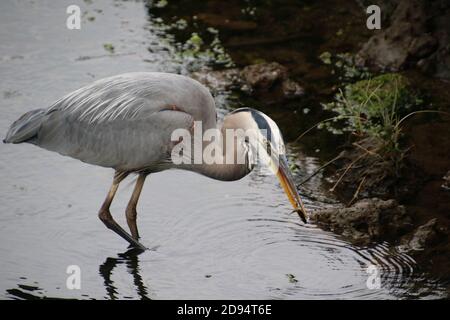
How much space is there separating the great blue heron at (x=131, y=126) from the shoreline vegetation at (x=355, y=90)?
1.43m

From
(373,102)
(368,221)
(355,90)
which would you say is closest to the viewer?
(368,221)

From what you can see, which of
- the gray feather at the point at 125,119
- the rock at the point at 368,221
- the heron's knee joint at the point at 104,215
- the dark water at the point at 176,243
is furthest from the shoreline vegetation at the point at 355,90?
the heron's knee joint at the point at 104,215

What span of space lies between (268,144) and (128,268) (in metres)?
1.73

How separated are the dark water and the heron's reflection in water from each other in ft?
0.04

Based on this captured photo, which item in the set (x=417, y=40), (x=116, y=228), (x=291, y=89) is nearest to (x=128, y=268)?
(x=116, y=228)

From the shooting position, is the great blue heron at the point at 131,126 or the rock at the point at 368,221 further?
the rock at the point at 368,221

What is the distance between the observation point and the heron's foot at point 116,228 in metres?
8.44

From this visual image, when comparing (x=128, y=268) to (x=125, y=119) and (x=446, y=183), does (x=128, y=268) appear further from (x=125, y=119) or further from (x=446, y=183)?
(x=446, y=183)

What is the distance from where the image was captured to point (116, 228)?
8.47 m

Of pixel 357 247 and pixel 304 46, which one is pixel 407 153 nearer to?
pixel 357 247

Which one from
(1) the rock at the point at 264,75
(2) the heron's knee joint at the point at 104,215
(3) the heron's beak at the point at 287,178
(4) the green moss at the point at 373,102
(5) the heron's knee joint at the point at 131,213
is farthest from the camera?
Answer: (1) the rock at the point at 264,75

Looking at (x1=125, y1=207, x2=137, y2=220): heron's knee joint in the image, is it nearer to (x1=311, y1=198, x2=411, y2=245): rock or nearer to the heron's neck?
the heron's neck

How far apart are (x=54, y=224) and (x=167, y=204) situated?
1.21m

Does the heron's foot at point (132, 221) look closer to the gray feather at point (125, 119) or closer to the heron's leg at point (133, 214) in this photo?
the heron's leg at point (133, 214)
